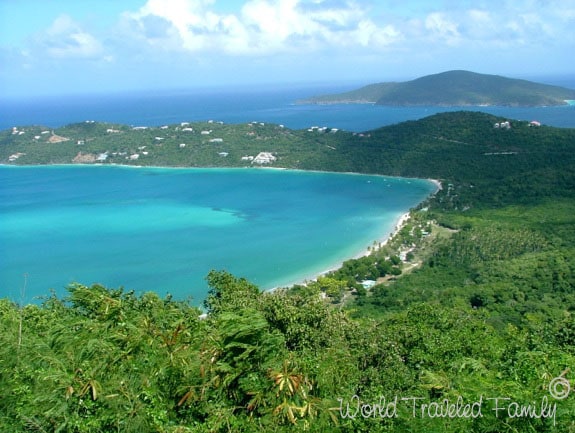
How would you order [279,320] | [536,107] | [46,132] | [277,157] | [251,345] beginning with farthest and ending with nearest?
[536,107], [46,132], [277,157], [279,320], [251,345]


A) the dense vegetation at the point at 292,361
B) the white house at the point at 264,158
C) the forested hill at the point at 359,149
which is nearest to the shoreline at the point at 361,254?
the dense vegetation at the point at 292,361

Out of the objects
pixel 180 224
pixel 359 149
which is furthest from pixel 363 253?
pixel 359 149

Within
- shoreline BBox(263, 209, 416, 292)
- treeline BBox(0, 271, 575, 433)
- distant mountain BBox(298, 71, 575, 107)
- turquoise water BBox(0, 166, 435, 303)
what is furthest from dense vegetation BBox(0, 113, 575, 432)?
distant mountain BBox(298, 71, 575, 107)

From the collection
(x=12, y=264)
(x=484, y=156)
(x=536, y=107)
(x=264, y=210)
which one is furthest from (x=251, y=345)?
(x=536, y=107)

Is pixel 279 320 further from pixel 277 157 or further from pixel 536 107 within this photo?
pixel 536 107

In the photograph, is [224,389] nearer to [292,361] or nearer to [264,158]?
[292,361]

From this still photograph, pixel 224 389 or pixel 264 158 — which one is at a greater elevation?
pixel 224 389
